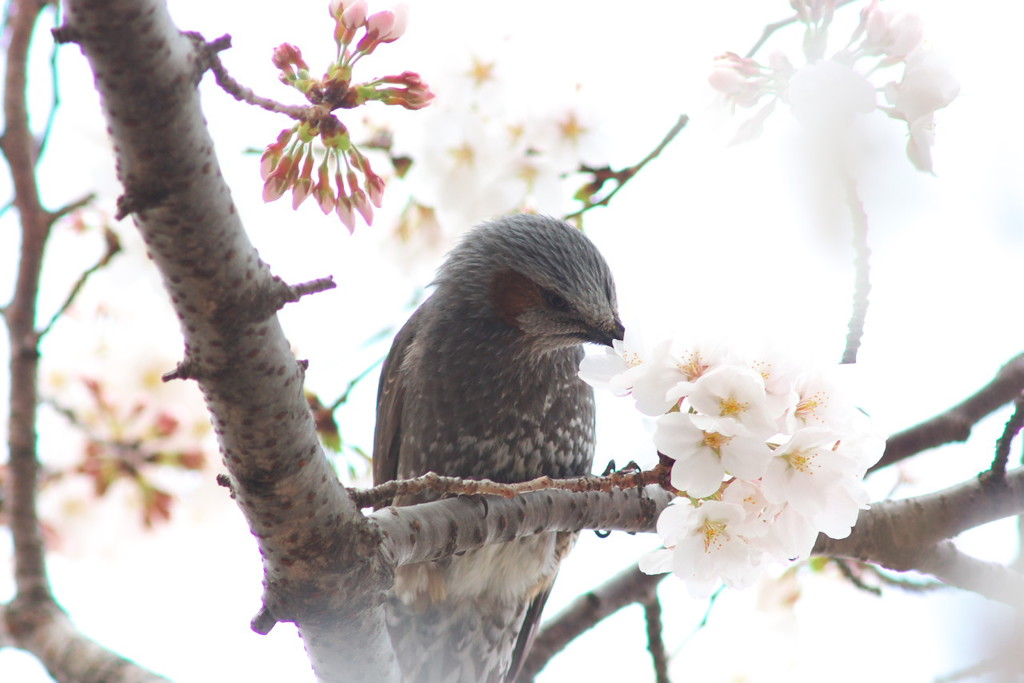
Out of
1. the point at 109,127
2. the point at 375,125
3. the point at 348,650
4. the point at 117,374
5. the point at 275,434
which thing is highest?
the point at 375,125

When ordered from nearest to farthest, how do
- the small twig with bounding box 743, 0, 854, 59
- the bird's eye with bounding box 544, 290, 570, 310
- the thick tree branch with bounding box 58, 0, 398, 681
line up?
the thick tree branch with bounding box 58, 0, 398, 681 < the small twig with bounding box 743, 0, 854, 59 < the bird's eye with bounding box 544, 290, 570, 310

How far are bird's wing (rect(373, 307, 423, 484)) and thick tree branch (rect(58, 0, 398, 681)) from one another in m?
1.19

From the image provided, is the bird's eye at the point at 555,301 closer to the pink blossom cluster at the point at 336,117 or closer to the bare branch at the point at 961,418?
the bare branch at the point at 961,418

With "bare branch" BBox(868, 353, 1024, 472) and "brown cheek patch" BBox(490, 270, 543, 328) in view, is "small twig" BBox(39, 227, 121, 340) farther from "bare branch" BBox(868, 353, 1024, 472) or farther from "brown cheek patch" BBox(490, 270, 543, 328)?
"bare branch" BBox(868, 353, 1024, 472)

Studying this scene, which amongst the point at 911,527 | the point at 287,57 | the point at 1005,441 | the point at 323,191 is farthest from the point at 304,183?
the point at 911,527

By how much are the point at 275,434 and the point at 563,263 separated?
1449 mm

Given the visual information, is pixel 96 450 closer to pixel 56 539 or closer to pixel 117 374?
pixel 117 374

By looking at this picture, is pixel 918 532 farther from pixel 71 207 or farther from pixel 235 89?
pixel 71 207

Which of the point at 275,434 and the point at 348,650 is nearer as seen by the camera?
the point at 275,434

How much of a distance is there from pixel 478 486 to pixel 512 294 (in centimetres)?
137

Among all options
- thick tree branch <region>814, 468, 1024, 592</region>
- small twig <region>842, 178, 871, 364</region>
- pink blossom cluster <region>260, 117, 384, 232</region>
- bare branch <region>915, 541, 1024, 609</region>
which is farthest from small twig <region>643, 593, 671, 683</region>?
pink blossom cluster <region>260, 117, 384, 232</region>

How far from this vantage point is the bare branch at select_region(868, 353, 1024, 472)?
225 cm

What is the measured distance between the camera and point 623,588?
281 centimetres

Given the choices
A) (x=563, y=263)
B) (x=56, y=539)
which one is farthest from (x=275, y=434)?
(x=56, y=539)
